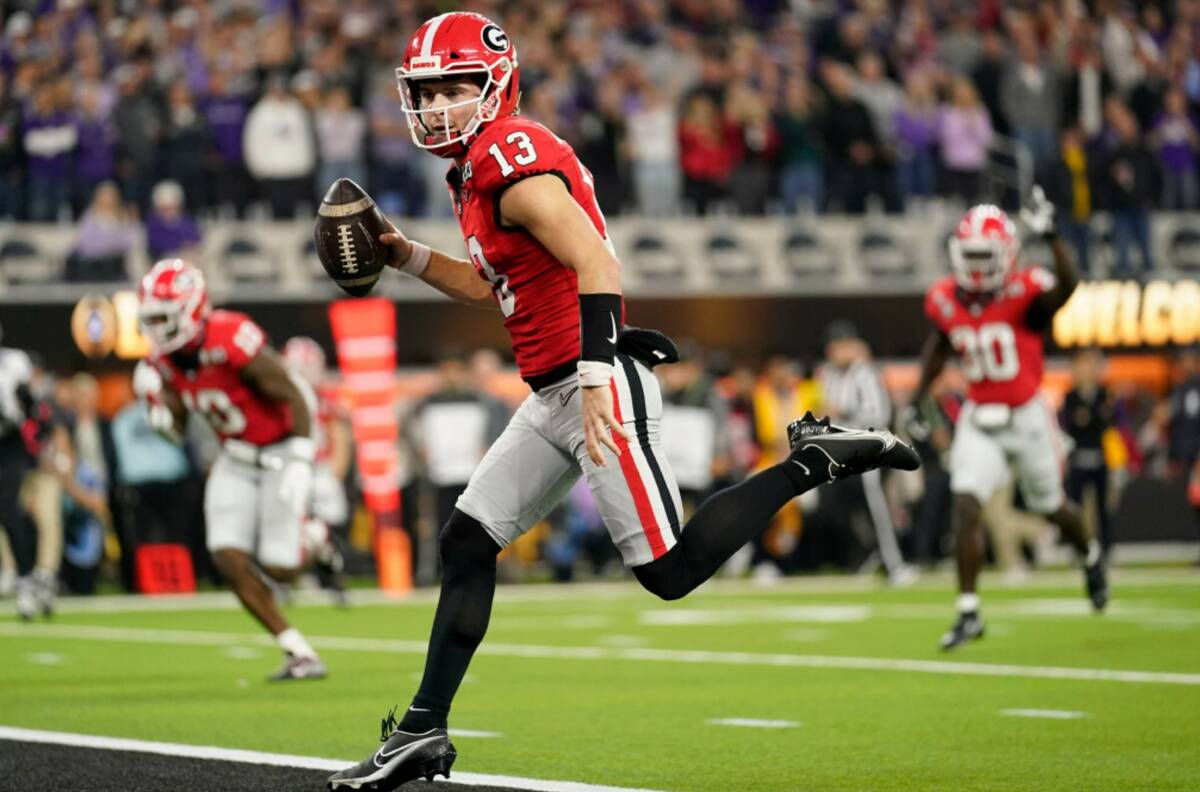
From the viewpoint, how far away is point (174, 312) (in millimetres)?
9383

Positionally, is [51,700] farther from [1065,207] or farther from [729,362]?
[1065,207]

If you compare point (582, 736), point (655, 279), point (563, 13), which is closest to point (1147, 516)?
point (655, 279)

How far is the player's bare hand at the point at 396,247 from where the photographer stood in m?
5.96

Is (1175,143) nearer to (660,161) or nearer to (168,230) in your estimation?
(660,161)

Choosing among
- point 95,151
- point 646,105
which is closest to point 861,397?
point 646,105

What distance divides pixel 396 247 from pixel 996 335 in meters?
5.43

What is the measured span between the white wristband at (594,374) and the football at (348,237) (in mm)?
919

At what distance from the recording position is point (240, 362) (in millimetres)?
9305

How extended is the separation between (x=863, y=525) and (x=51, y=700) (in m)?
11.3

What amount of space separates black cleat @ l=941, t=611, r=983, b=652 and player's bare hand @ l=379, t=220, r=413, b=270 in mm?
4709

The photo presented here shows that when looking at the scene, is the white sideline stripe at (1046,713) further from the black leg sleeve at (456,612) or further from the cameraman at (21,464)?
the cameraman at (21,464)

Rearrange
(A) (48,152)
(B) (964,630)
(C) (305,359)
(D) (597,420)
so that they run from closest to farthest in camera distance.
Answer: (D) (597,420)
(B) (964,630)
(C) (305,359)
(A) (48,152)

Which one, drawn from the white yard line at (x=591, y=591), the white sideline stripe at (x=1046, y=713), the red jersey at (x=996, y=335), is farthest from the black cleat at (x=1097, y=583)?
the white yard line at (x=591, y=591)

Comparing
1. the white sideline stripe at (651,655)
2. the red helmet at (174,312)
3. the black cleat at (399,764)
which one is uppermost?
the red helmet at (174,312)
